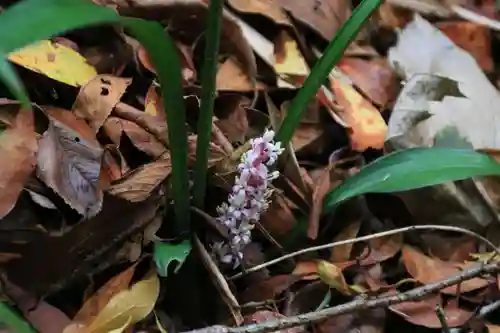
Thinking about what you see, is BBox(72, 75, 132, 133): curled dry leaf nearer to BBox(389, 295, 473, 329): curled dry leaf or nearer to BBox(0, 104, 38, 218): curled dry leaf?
BBox(0, 104, 38, 218): curled dry leaf

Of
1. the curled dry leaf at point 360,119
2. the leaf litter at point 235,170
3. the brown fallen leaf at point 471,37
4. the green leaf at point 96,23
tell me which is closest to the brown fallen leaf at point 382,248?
the leaf litter at point 235,170

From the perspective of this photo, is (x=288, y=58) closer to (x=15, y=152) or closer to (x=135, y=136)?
(x=135, y=136)

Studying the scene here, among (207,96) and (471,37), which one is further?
(471,37)

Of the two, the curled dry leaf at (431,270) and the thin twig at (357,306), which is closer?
the thin twig at (357,306)

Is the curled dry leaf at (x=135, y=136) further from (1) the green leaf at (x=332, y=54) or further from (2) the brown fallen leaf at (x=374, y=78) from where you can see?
(2) the brown fallen leaf at (x=374, y=78)

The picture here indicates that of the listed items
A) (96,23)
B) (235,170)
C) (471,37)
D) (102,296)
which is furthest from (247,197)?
(471,37)

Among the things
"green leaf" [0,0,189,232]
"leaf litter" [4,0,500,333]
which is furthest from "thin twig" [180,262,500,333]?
"green leaf" [0,0,189,232]

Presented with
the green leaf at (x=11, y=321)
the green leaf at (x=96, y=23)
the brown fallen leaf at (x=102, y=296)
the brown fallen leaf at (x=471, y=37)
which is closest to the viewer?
the green leaf at (x=96, y=23)
